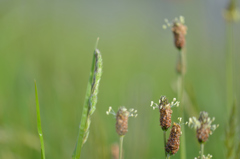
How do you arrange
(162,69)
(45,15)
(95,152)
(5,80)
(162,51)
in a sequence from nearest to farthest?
(95,152)
(5,80)
(45,15)
(162,69)
(162,51)

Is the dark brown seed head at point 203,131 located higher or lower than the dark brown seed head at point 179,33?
lower

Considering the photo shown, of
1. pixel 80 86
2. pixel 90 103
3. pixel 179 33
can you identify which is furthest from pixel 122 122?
pixel 80 86

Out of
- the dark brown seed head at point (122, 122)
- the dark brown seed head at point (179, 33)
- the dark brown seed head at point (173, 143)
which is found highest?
the dark brown seed head at point (179, 33)

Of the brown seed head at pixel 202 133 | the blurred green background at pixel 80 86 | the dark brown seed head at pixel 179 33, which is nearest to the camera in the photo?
the brown seed head at pixel 202 133

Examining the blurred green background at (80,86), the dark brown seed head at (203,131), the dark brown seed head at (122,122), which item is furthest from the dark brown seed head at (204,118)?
the blurred green background at (80,86)

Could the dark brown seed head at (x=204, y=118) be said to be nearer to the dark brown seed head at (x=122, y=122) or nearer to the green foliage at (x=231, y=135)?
the dark brown seed head at (x=122, y=122)

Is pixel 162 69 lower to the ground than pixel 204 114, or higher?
higher

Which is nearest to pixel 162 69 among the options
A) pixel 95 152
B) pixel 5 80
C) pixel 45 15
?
pixel 45 15

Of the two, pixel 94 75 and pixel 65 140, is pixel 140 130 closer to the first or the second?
pixel 65 140
